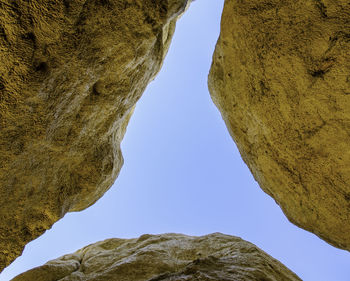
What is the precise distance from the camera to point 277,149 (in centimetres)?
645

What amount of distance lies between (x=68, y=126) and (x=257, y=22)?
4799 millimetres

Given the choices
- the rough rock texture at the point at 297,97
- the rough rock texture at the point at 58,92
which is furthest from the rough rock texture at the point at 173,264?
the rough rock texture at the point at 58,92

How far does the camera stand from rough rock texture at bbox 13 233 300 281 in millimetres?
4986

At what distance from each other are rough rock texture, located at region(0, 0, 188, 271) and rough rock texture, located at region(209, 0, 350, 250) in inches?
86.1

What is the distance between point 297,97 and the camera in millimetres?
5637

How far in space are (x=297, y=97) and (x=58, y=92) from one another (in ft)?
16.2

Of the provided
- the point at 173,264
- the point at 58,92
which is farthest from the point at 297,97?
the point at 173,264

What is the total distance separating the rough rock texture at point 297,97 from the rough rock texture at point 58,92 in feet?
7.17

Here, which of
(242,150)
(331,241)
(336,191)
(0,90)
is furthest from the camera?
(242,150)

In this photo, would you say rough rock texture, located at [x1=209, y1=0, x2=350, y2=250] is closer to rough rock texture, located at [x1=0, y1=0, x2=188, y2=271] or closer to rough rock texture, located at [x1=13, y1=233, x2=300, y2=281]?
rough rock texture, located at [x1=13, y1=233, x2=300, y2=281]

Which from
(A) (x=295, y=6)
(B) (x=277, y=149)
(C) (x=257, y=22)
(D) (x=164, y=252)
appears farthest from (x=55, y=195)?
(A) (x=295, y=6)

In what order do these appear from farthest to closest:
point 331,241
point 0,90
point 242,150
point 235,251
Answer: point 242,150 < point 235,251 < point 331,241 < point 0,90

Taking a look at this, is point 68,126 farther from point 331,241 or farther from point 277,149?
point 331,241

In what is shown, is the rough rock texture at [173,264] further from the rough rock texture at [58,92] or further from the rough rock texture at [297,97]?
the rough rock texture at [58,92]
